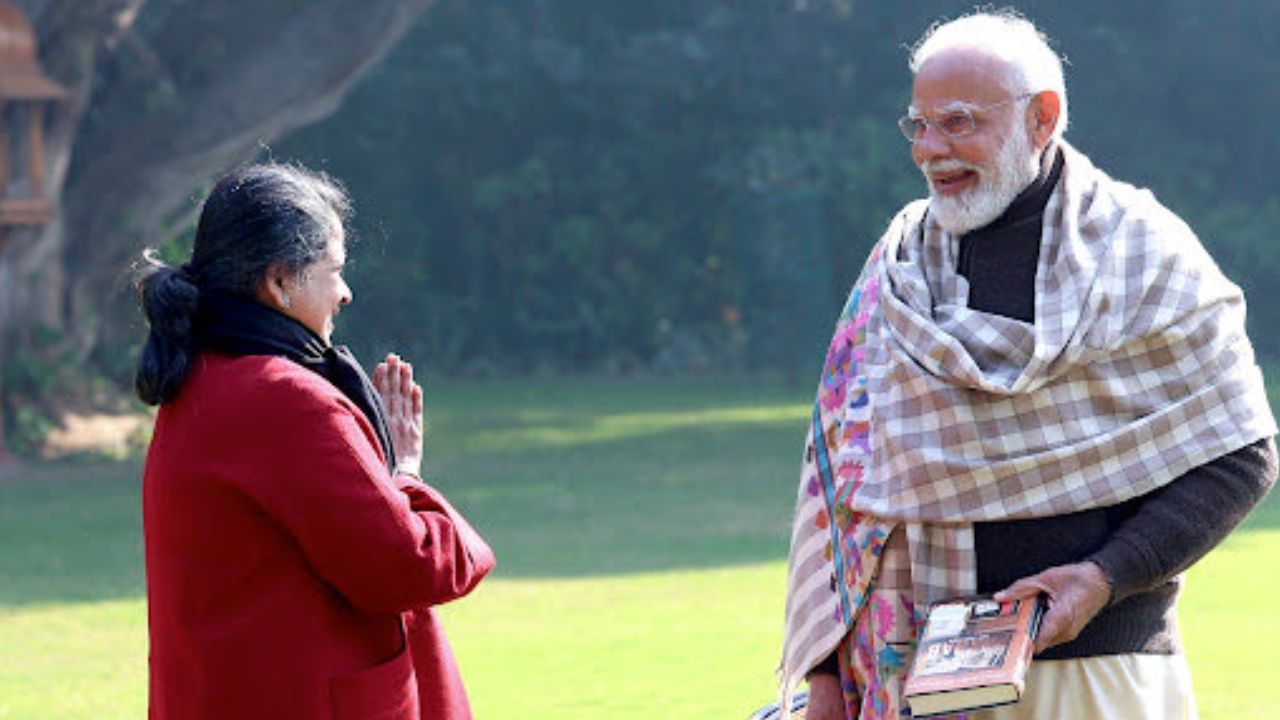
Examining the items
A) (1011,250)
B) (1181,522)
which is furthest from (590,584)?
(1181,522)

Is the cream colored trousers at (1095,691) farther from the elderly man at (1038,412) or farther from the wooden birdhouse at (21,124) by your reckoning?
the wooden birdhouse at (21,124)

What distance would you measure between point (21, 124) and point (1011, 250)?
15.7 meters

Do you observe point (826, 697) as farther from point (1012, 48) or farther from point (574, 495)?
point (574, 495)

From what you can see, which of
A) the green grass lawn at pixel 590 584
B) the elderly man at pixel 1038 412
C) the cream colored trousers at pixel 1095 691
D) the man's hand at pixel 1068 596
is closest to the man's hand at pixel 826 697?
the elderly man at pixel 1038 412

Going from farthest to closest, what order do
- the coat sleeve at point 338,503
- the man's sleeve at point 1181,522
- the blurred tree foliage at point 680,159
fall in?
the blurred tree foliage at point 680,159
the man's sleeve at point 1181,522
the coat sleeve at point 338,503

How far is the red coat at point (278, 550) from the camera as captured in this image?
12.0ft

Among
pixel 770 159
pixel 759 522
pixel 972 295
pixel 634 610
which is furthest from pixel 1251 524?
pixel 770 159

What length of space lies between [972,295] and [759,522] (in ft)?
32.6

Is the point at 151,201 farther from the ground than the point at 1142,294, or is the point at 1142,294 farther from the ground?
the point at 151,201

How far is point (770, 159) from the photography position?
29312 millimetres

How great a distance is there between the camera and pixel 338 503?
11.9 ft

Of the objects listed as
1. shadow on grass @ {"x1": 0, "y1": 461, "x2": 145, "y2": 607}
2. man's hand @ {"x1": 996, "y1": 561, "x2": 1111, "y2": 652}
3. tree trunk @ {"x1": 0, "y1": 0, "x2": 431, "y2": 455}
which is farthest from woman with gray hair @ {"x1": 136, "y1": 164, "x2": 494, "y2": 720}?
tree trunk @ {"x1": 0, "y1": 0, "x2": 431, "y2": 455}

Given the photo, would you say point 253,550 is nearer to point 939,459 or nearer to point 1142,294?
point 939,459

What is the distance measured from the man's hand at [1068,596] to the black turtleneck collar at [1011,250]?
474 mm
